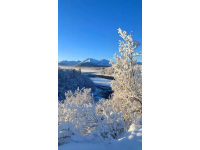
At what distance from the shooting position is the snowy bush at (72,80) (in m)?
24.7

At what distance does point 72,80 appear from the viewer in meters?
26.2

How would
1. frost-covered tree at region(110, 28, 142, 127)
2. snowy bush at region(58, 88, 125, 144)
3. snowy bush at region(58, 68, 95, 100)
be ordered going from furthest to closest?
snowy bush at region(58, 68, 95, 100) < frost-covered tree at region(110, 28, 142, 127) < snowy bush at region(58, 88, 125, 144)

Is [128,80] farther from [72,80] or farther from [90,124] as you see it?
[72,80]

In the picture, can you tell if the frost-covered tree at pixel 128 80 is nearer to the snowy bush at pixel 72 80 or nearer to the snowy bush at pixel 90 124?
the snowy bush at pixel 90 124

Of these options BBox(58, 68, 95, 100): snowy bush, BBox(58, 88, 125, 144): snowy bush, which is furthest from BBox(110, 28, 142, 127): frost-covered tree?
BBox(58, 68, 95, 100): snowy bush

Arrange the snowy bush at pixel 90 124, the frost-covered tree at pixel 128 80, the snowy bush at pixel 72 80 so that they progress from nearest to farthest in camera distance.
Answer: the snowy bush at pixel 90 124 → the frost-covered tree at pixel 128 80 → the snowy bush at pixel 72 80

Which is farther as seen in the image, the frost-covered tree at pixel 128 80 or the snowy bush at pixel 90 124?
the frost-covered tree at pixel 128 80

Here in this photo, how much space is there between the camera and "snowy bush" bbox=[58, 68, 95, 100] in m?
24.7

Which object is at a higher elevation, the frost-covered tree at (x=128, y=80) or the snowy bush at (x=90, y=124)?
the frost-covered tree at (x=128, y=80)

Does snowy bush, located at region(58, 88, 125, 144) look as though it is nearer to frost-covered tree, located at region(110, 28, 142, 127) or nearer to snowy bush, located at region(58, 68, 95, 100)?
frost-covered tree, located at region(110, 28, 142, 127)

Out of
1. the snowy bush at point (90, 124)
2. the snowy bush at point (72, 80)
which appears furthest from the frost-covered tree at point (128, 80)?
the snowy bush at point (72, 80)

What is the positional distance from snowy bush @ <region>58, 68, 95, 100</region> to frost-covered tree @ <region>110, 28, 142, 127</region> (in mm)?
19032

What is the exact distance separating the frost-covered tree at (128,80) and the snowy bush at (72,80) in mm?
19032
